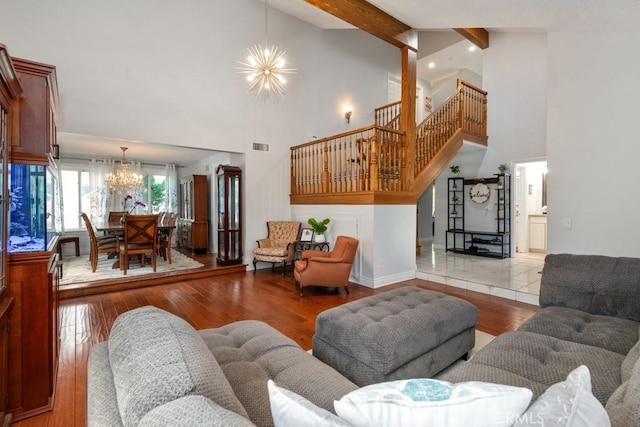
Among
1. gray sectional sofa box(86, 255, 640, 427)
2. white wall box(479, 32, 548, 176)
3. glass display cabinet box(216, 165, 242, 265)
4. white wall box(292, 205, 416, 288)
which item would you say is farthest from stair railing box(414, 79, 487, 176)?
gray sectional sofa box(86, 255, 640, 427)

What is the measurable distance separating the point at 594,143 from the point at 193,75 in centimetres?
584

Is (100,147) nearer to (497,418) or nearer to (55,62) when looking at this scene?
(55,62)

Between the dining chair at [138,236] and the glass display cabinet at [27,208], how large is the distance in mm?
3193

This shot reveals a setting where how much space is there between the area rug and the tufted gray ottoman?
166 inches

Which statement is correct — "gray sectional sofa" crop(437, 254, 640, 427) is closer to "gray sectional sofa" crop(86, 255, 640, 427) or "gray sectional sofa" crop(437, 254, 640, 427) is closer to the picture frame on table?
"gray sectional sofa" crop(86, 255, 640, 427)

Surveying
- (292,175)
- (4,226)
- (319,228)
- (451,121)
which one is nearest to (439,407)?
(4,226)

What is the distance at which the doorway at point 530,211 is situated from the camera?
7246mm

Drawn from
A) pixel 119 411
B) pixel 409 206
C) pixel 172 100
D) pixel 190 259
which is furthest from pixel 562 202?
pixel 190 259

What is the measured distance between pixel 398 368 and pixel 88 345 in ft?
9.33

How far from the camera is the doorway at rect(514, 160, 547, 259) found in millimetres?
7246

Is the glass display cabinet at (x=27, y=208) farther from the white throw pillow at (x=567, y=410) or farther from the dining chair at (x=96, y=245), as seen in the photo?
the dining chair at (x=96, y=245)

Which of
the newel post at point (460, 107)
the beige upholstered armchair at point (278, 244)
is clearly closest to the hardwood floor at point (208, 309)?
the beige upholstered armchair at point (278, 244)

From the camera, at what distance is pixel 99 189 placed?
25.3 ft

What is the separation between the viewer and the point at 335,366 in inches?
83.4
